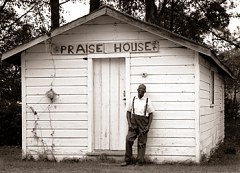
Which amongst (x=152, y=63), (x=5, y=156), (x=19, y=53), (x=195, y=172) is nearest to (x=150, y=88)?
(x=152, y=63)

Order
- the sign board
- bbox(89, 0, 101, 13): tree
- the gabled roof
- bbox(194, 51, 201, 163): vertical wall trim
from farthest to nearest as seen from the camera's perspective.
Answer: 1. bbox(89, 0, 101, 13): tree
2. the sign board
3. bbox(194, 51, 201, 163): vertical wall trim
4. the gabled roof

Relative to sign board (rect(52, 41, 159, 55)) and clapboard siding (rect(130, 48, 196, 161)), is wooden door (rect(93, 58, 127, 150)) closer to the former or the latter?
sign board (rect(52, 41, 159, 55))

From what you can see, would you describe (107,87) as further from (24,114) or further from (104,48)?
(24,114)

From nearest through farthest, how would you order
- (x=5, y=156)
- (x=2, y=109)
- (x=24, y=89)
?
1. (x=24, y=89)
2. (x=5, y=156)
3. (x=2, y=109)

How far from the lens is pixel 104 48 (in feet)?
46.4

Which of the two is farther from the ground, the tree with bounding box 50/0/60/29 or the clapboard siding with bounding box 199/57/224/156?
the tree with bounding box 50/0/60/29

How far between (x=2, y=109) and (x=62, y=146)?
7854 mm

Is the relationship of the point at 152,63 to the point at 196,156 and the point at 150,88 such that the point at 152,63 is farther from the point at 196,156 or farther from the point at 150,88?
the point at 196,156

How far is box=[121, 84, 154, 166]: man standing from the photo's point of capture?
44.0 ft

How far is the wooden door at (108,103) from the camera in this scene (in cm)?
1425

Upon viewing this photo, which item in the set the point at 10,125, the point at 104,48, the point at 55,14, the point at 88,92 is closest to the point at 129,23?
the point at 104,48

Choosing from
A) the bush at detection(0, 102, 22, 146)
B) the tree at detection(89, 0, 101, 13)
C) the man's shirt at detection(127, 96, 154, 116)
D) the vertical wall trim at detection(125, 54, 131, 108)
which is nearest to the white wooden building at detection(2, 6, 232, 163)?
the vertical wall trim at detection(125, 54, 131, 108)

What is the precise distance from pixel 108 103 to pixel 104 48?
1.48m

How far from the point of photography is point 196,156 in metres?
13.6
